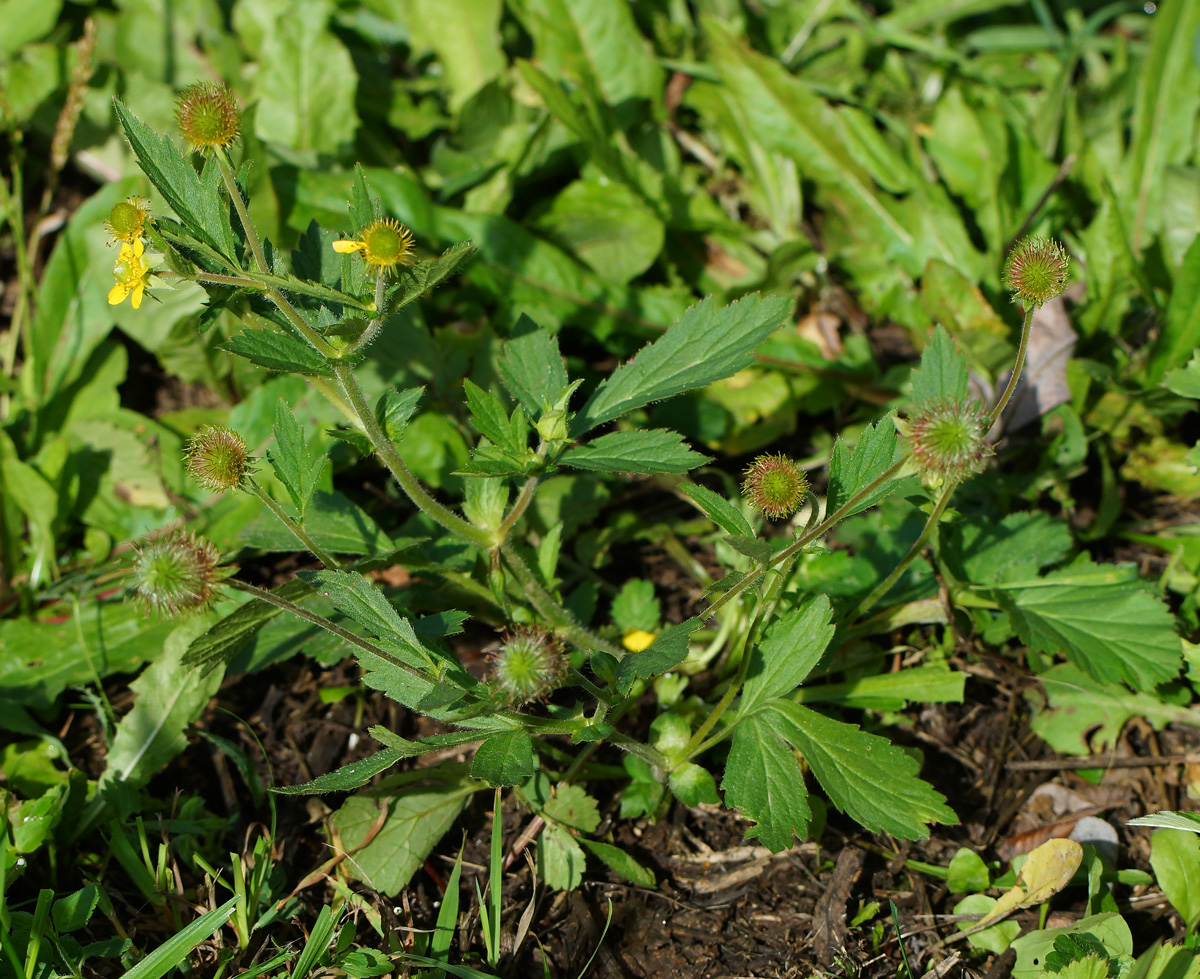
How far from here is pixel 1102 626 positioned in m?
2.65

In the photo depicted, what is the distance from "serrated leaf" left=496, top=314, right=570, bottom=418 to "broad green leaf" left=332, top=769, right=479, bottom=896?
105 centimetres

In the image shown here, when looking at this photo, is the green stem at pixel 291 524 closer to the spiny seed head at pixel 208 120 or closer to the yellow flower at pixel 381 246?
the yellow flower at pixel 381 246

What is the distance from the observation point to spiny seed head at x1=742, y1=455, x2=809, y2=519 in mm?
2123

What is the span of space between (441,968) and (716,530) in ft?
5.47

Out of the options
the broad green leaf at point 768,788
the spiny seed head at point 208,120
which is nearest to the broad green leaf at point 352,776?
the broad green leaf at point 768,788

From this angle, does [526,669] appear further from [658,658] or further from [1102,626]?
[1102,626]

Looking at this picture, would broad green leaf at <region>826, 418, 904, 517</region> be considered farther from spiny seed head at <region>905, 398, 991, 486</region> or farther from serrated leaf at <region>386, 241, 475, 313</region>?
serrated leaf at <region>386, 241, 475, 313</region>

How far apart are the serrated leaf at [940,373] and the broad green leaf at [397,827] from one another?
1.60m

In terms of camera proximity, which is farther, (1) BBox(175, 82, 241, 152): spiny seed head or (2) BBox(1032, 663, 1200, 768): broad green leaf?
(2) BBox(1032, 663, 1200, 768): broad green leaf

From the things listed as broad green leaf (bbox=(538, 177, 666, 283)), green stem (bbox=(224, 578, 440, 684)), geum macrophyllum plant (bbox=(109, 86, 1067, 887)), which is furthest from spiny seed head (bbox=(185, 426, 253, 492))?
broad green leaf (bbox=(538, 177, 666, 283))

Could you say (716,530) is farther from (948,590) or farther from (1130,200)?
(1130,200)

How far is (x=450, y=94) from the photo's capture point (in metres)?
4.47

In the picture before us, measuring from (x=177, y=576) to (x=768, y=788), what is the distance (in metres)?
1.37

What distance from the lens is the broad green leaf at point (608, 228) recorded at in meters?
3.80
